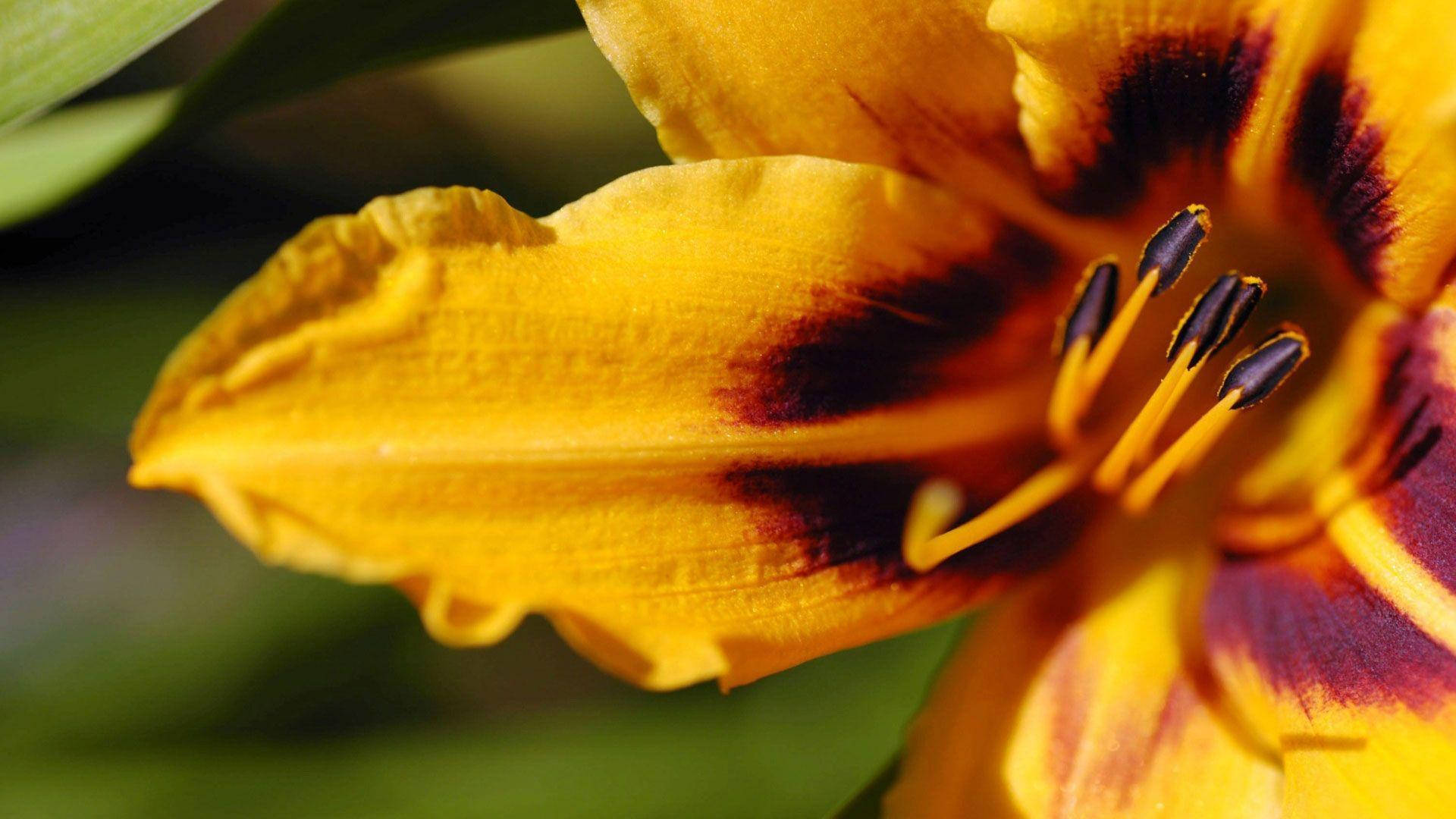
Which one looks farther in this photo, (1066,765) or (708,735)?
(708,735)

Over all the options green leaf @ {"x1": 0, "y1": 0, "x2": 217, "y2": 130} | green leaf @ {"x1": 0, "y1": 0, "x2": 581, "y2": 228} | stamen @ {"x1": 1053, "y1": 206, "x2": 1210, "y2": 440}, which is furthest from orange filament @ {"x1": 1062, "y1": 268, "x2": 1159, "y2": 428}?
green leaf @ {"x1": 0, "y1": 0, "x2": 217, "y2": 130}

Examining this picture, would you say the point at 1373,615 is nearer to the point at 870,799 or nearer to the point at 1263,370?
the point at 1263,370

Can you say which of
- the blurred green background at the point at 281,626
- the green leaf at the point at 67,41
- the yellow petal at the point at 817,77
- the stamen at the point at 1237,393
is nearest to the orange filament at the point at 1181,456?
the stamen at the point at 1237,393

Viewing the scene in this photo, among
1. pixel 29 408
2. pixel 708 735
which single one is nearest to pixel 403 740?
pixel 708 735

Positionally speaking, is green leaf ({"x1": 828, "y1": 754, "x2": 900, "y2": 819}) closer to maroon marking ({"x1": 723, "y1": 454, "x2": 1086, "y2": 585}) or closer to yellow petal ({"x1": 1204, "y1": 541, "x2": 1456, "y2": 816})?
maroon marking ({"x1": 723, "y1": 454, "x2": 1086, "y2": 585})

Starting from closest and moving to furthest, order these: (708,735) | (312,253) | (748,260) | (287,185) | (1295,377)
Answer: (312,253) → (748,260) → (1295,377) → (708,735) → (287,185)

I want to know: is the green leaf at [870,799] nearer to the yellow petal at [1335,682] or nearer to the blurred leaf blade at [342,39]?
the yellow petal at [1335,682]

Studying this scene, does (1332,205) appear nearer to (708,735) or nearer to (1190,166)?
(1190,166)
